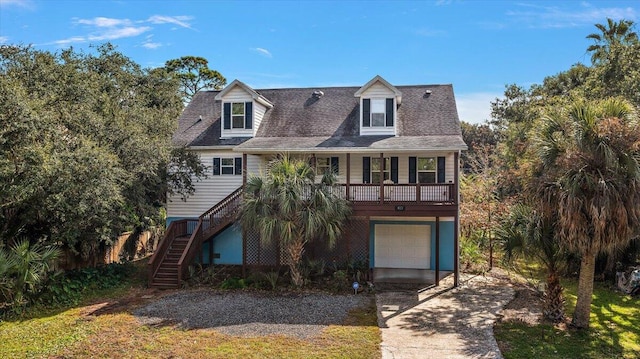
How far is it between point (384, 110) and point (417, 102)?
2830mm

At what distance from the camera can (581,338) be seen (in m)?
10.1

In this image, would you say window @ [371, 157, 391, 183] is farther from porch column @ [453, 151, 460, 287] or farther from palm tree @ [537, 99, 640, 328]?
palm tree @ [537, 99, 640, 328]

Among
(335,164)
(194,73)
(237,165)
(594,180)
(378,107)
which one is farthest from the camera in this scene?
(194,73)

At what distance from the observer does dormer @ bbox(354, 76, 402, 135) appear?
17.8 m

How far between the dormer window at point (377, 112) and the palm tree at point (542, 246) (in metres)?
7.76

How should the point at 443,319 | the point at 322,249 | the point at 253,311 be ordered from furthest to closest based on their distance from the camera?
the point at 322,249
the point at 253,311
the point at 443,319

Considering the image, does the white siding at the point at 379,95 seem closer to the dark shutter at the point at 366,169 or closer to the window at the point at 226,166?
the dark shutter at the point at 366,169

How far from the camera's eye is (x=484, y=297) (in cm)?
1395

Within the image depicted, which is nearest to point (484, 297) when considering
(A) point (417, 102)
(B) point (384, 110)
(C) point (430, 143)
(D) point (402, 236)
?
(D) point (402, 236)

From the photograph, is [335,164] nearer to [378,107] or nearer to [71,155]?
[378,107]

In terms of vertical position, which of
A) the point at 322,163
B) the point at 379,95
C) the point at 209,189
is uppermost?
the point at 379,95

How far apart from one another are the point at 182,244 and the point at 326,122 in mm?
8627

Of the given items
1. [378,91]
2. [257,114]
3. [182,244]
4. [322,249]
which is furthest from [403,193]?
[182,244]

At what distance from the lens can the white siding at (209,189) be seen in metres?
18.4
